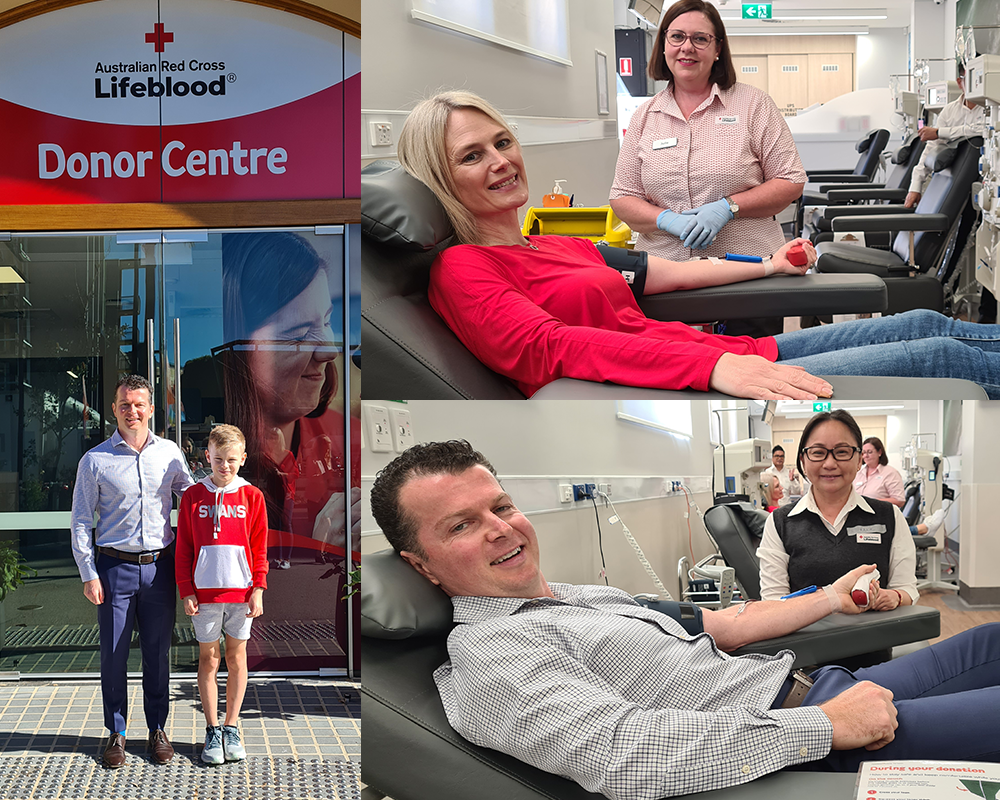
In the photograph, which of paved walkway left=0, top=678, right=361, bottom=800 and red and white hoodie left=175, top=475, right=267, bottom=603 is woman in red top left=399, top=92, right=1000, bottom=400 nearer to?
red and white hoodie left=175, top=475, right=267, bottom=603

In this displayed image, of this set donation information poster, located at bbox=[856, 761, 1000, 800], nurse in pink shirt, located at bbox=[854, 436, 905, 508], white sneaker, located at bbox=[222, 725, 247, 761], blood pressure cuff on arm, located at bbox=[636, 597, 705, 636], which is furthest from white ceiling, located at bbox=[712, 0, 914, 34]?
white sneaker, located at bbox=[222, 725, 247, 761]

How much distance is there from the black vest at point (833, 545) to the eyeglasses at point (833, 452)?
3.8 inches

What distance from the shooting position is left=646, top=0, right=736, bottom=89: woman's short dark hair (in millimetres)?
1283

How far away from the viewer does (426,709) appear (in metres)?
1.33

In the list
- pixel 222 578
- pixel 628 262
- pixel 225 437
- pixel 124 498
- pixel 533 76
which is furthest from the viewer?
pixel 225 437

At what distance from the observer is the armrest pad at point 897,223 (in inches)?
55.5

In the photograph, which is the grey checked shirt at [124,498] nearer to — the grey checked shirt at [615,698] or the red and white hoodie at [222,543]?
the red and white hoodie at [222,543]

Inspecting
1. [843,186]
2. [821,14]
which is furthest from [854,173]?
[821,14]

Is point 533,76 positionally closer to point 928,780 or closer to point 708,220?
point 708,220

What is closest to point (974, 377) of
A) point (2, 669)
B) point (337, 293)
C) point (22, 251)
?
point (337, 293)

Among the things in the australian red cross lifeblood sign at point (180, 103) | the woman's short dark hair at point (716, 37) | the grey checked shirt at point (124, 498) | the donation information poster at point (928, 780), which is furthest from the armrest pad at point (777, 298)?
the grey checked shirt at point (124, 498)

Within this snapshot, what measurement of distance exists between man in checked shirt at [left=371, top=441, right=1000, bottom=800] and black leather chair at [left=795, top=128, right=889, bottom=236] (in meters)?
0.58

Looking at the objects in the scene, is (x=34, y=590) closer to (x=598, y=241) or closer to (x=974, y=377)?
(x=598, y=241)

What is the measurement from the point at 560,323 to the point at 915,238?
0.62 metres
